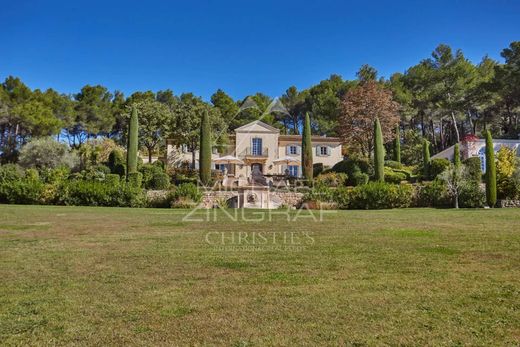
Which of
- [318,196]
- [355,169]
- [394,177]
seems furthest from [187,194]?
[394,177]

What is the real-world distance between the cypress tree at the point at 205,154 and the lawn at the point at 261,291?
67.0 ft

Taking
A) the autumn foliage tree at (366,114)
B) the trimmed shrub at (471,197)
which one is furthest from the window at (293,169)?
the trimmed shrub at (471,197)

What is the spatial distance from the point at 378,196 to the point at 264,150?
19821 mm

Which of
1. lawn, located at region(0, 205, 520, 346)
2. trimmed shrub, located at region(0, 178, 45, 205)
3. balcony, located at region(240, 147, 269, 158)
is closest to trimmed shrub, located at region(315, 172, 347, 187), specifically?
balcony, located at region(240, 147, 269, 158)

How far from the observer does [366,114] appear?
3244 cm

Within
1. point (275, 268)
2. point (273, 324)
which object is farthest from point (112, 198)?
point (273, 324)

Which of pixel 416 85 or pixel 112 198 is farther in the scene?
pixel 416 85

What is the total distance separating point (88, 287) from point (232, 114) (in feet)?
149

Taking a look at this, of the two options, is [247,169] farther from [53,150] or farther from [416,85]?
[416,85]

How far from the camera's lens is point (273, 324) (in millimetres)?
3494

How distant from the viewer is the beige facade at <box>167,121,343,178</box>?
38031mm

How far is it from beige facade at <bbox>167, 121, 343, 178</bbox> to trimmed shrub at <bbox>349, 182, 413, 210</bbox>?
17.9 m

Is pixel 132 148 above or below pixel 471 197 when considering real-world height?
above

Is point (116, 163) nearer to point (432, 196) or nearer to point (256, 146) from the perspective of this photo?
point (256, 146)
